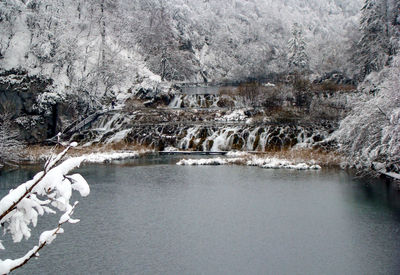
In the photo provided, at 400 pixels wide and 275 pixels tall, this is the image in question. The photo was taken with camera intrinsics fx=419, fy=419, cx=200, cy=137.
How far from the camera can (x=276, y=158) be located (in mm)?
32062

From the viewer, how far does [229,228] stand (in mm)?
15383

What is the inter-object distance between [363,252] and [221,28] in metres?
139

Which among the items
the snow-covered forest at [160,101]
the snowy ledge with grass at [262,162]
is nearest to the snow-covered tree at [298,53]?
the snow-covered forest at [160,101]

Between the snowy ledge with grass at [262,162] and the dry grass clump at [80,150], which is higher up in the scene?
the dry grass clump at [80,150]

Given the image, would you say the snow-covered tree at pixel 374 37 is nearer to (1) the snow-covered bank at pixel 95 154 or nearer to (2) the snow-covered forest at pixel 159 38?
(2) the snow-covered forest at pixel 159 38

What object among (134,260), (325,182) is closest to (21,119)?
(325,182)

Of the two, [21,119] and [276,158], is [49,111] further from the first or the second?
[276,158]

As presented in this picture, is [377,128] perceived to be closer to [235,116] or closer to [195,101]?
[235,116]

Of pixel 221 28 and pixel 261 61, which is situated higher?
pixel 221 28

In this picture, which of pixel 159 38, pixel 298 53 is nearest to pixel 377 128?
pixel 159 38

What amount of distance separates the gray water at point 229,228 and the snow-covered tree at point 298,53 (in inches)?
2542

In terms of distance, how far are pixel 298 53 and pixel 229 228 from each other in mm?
78018

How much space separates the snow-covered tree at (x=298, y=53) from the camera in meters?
86.6

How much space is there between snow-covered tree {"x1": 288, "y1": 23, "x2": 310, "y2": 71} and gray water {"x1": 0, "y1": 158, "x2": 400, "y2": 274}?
64565 millimetres
